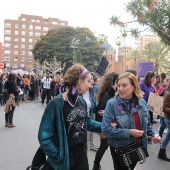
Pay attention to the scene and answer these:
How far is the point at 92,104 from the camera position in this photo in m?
5.21

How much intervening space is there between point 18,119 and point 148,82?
5598 millimetres

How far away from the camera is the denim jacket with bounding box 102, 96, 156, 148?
2.90 metres

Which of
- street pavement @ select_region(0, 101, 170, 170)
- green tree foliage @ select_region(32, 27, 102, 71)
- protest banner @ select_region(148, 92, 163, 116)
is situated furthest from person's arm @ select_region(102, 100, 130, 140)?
green tree foliage @ select_region(32, 27, 102, 71)

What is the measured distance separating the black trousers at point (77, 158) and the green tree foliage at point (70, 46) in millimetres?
51418

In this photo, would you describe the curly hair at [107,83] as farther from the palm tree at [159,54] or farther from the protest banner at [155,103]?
the palm tree at [159,54]

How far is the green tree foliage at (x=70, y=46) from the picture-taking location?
180 feet

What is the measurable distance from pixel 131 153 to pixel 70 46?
2095 inches

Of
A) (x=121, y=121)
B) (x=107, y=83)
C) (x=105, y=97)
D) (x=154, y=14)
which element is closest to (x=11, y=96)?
(x=105, y=97)

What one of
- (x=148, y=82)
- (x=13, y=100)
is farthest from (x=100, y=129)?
(x=13, y=100)

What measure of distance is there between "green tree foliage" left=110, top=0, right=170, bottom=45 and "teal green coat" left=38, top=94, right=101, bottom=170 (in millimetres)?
10805

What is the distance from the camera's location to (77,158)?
2.66m

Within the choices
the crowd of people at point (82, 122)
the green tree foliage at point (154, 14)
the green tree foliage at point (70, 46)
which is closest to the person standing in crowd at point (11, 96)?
the crowd of people at point (82, 122)

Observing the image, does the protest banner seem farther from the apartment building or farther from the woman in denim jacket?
the apartment building

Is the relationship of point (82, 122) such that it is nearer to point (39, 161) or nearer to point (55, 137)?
point (55, 137)
